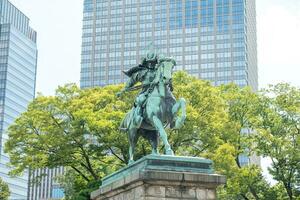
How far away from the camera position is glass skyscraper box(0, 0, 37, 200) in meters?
140

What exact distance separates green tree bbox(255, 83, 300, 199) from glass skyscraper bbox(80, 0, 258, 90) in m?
94.2

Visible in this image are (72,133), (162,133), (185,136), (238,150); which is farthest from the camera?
(238,150)

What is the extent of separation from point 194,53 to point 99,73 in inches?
871

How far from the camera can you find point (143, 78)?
1717 cm

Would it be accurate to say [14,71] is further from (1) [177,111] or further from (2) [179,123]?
(2) [179,123]

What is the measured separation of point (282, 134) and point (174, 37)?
106555 mm

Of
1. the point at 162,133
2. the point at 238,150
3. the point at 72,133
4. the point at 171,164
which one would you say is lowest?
the point at 171,164

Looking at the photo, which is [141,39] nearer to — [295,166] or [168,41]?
[168,41]

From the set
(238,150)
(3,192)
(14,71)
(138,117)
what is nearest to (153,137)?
(138,117)

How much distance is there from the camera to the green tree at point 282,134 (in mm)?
34656

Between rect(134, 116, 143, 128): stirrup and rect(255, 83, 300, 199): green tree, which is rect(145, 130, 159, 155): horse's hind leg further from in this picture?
rect(255, 83, 300, 199): green tree

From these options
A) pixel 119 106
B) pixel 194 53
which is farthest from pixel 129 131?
pixel 194 53

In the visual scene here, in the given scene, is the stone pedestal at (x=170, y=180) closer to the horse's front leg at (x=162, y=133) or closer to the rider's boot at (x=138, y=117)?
the horse's front leg at (x=162, y=133)

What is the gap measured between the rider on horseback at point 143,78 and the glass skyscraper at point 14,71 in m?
121
